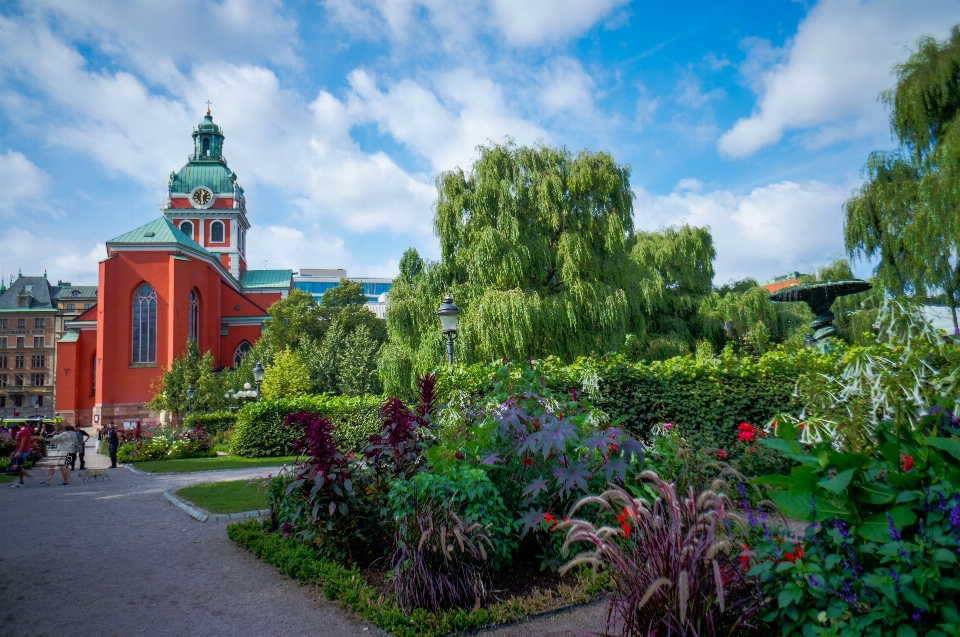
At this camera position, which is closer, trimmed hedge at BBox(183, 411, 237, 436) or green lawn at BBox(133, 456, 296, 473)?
green lawn at BBox(133, 456, 296, 473)

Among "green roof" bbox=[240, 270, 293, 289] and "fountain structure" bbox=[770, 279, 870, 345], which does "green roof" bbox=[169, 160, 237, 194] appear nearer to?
"green roof" bbox=[240, 270, 293, 289]

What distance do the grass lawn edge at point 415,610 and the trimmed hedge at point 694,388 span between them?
3.72 metres

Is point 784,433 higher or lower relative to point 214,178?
lower

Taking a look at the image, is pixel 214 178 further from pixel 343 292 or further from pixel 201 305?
pixel 343 292

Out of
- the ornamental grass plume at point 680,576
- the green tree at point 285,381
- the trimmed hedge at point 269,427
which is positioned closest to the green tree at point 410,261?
the green tree at point 285,381

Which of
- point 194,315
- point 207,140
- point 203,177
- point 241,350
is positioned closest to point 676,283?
point 194,315

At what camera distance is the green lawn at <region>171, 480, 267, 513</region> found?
841cm

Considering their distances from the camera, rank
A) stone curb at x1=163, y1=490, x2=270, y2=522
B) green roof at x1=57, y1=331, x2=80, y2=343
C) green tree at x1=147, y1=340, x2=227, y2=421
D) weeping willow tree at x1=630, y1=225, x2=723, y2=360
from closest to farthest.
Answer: stone curb at x1=163, y1=490, x2=270, y2=522
weeping willow tree at x1=630, y1=225, x2=723, y2=360
green tree at x1=147, y1=340, x2=227, y2=421
green roof at x1=57, y1=331, x2=80, y2=343

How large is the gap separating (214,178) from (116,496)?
166 feet

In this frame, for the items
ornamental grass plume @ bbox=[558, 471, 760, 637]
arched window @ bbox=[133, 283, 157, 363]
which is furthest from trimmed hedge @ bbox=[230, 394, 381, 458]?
arched window @ bbox=[133, 283, 157, 363]

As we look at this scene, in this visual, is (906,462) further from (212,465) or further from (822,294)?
(212,465)

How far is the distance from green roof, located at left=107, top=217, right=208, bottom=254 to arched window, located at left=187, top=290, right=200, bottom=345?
346 cm

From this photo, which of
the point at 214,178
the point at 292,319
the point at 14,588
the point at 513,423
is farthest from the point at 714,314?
the point at 214,178

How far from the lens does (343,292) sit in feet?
145
